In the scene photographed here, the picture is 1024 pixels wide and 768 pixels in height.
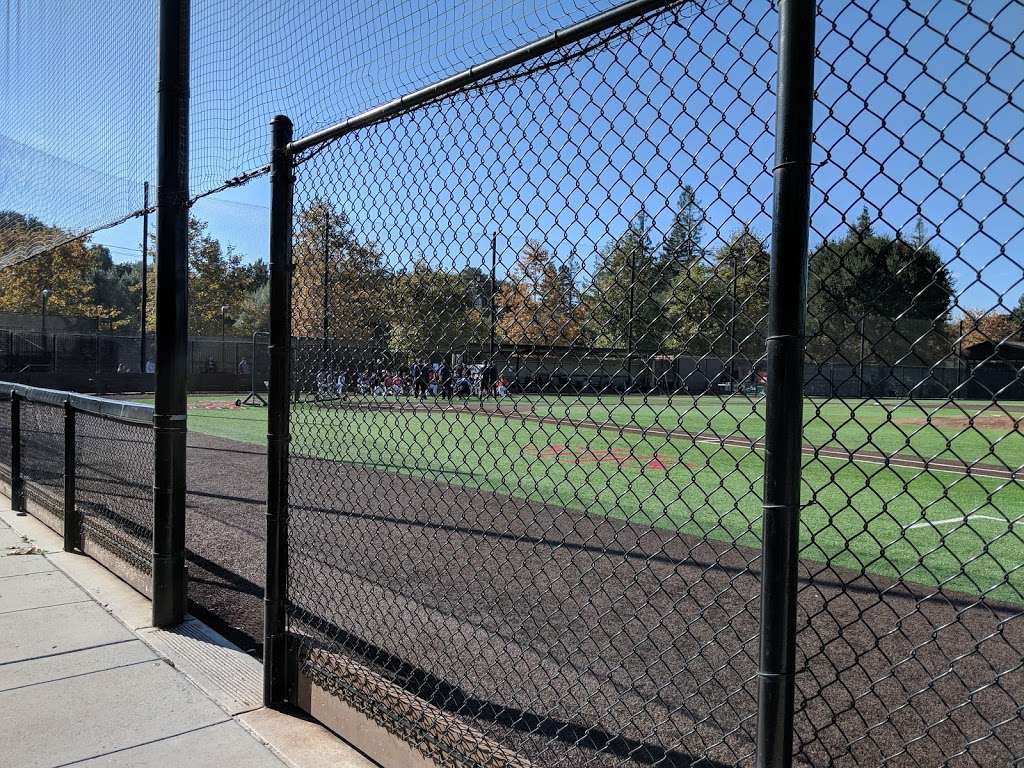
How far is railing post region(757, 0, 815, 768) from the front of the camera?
1786 millimetres

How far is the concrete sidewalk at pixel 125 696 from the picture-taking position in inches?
125

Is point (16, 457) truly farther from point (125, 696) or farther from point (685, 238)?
point (685, 238)

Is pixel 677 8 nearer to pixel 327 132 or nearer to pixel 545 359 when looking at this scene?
pixel 545 359

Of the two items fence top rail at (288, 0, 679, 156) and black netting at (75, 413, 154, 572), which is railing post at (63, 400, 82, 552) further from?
fence top rail at (288, 0, 679, 156)

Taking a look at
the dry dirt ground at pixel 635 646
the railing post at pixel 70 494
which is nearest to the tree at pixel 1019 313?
the dry dirt ground at pixel 635 646

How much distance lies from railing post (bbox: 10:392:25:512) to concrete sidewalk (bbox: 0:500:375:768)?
300 cm

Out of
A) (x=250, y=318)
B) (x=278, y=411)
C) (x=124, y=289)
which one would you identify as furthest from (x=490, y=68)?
(x=124, y=289)

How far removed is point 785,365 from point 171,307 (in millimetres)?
4006

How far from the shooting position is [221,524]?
299 inches

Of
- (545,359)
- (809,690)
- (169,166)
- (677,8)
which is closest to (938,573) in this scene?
(809,690)

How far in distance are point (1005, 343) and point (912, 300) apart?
23 cm

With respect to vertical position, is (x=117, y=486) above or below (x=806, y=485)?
above

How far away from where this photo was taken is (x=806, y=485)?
26.7 ft

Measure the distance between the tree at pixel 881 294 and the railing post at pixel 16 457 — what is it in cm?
803
